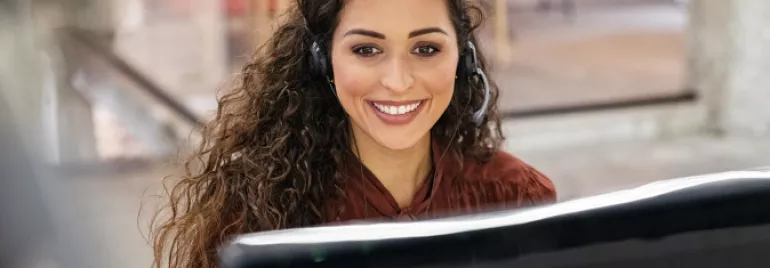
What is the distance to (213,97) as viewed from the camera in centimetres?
327

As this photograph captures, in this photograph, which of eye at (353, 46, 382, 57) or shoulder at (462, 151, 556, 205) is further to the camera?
shoulder at (462, 151, 556, 205)

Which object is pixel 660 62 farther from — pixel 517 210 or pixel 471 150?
pixel 517 210

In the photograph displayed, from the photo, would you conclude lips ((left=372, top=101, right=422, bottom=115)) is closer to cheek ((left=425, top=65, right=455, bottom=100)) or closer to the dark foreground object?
cheek ((left=425, top=65, right=455, bottom=100))

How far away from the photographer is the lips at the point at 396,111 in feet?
3.01

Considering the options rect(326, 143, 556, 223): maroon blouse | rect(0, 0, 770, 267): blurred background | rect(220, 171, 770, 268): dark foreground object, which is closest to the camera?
rect(220, 171, 770, 268): dark foreground object

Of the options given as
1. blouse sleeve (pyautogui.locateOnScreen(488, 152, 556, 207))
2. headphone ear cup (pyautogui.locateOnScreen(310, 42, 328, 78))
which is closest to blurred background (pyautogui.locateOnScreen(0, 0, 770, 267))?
blouse sleeve (pyautogui.locateOnScreen(488, 152, 556, 207))

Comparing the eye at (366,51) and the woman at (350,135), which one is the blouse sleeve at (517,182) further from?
the eye at (366,51)

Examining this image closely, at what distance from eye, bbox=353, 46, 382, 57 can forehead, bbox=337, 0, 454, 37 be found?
0.02 metres

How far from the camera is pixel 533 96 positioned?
13.7 feet

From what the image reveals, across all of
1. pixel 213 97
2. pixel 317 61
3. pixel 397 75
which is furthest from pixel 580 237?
pixel 213 97

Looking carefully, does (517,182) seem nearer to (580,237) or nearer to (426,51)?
(426,51)

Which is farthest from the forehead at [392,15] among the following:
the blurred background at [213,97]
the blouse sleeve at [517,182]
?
the blurred background at [213,97]

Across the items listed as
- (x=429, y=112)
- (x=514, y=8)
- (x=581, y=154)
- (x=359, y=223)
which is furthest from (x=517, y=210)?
(x=514, y=8)

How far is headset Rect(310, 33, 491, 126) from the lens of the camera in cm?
97
